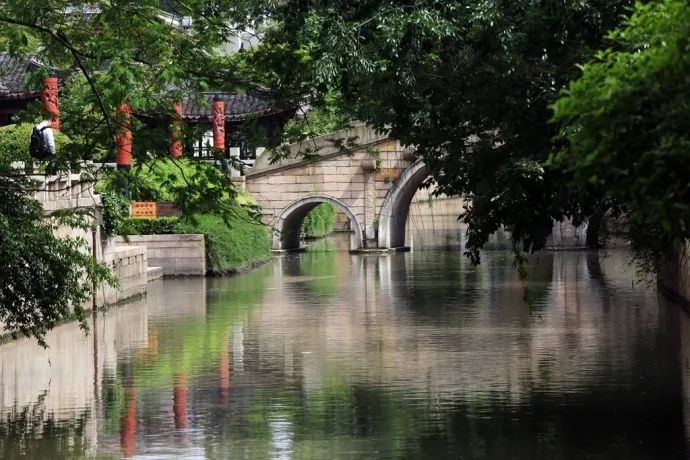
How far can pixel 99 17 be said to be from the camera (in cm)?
1752

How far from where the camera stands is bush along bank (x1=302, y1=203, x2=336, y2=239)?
6638 cm

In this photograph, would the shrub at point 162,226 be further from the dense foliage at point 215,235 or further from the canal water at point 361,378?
the canal water at point 361,378

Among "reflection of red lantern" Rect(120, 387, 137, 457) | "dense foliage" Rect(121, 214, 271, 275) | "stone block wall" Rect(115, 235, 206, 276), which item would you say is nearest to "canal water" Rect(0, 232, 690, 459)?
"reflection of red lantern" Rect(120, 387, 137, 457)

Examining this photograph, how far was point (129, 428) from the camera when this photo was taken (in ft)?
57.1

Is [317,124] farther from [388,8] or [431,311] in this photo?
[388,8]

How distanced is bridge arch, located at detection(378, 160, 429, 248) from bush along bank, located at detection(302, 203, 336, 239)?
412 inches

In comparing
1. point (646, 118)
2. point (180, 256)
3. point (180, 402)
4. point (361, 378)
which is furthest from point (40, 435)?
point (180, 256)

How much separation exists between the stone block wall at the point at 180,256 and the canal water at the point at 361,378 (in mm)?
6670

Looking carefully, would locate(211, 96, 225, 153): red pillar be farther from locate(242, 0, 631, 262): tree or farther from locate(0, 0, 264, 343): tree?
locate(242, 0, 631, 262): tree

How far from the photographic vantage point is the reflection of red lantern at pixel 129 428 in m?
16.1

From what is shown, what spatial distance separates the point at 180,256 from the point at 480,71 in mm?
26207

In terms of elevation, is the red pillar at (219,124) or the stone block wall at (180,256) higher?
the red pillar at (219,124)

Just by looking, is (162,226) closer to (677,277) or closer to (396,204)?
(396,204)

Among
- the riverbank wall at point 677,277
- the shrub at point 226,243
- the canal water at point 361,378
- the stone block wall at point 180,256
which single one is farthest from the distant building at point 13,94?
the riverbank wall at point 677,277
